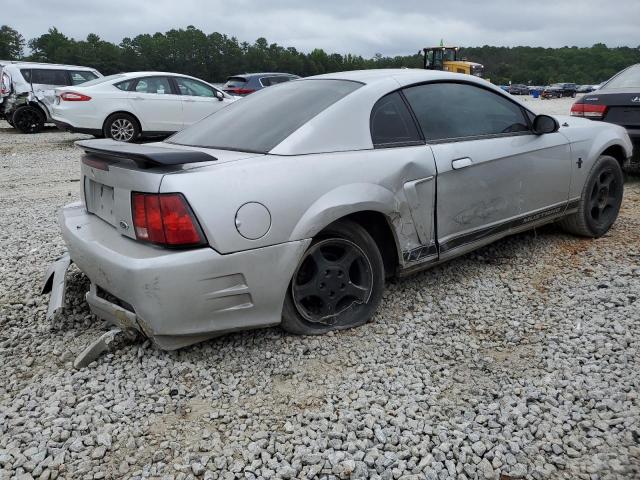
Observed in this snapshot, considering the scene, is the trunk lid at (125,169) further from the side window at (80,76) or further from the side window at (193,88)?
the side window at (80,76)

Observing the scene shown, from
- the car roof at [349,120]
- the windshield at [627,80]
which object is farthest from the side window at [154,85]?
the car roof at [349,120]

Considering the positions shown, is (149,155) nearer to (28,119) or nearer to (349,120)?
(349,120)

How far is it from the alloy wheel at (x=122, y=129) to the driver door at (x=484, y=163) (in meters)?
8.95

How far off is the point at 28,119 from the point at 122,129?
5.13 meters

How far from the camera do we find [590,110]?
701 centimetres

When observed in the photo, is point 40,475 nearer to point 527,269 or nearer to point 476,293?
point 476,293

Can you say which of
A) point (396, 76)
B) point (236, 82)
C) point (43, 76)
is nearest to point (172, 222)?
point (396, 76)

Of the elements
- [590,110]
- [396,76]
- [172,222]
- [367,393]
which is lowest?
[367,393]

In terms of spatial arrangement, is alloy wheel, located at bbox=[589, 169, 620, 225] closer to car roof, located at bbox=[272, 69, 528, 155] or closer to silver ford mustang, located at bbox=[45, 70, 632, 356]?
silver ford mustang, located at bbox=[45, 70, 632, 356]

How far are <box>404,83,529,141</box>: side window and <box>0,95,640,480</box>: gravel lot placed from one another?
1061 millimetres

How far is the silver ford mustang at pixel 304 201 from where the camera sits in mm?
2617

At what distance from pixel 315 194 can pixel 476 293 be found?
1525 millimetres

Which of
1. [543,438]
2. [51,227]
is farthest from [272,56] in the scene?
[543,438]

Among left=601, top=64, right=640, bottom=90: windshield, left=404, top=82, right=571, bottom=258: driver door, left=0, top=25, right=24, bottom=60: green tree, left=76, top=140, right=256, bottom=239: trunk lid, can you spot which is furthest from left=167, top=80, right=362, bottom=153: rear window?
left=0, top=25, right=24, bottom=60: green tree
